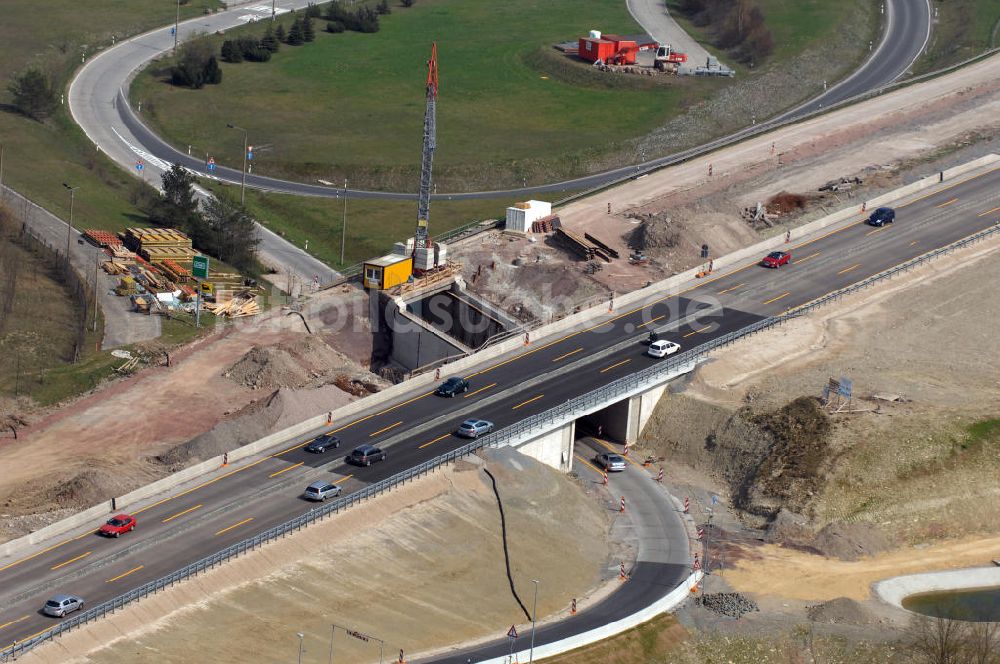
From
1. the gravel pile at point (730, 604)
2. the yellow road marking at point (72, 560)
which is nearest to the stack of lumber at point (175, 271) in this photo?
the yellow road marking at point (72, 560)

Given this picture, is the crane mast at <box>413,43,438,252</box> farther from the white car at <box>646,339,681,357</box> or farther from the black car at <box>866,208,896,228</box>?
the black car at <box>866,208,896,228</box>

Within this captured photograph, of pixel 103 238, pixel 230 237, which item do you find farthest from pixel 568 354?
pixel 103 238

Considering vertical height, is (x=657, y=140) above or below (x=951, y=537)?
above

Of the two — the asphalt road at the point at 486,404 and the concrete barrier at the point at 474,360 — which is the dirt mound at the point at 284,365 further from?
the asphalt road at the point at 486,404

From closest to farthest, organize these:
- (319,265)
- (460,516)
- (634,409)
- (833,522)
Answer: (460,516) < (833,522) < (634,409) < (319,265)

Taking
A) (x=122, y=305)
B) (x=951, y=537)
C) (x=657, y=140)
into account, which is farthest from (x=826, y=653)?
(x=657, y=140)

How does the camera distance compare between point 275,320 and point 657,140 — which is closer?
point 275,320

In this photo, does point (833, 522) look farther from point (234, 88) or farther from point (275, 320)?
point (234, 88)

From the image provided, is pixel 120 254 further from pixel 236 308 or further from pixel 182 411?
pixel 182 411

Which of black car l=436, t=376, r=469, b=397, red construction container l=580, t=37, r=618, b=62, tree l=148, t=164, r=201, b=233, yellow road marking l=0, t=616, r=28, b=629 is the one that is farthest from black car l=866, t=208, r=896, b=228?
yellow road marking l=0, t=616, r=28, b=629
